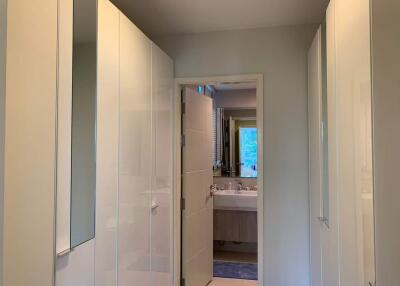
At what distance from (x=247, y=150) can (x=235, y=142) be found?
20 cm

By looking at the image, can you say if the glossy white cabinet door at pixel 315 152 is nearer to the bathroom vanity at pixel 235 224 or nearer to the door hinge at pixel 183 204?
the door hinge at pixel 183 204

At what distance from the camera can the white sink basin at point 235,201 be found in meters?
3.90

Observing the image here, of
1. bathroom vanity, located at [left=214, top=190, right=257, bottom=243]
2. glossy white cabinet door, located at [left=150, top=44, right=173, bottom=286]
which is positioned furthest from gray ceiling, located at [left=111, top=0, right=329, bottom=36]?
bathroom vanity, located at [left=214, top=190, right=257, bottom=243]

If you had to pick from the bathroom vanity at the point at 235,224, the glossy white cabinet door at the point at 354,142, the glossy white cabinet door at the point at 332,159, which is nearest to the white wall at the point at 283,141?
the glossy white cabinet door at the point at 332,159

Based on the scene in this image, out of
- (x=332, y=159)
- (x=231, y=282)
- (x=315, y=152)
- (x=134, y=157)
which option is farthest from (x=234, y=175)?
(x=332, y=159)

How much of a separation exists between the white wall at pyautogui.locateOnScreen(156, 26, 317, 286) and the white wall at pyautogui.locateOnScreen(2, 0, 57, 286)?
1.88m

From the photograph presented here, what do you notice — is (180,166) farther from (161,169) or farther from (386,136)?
(386,136)

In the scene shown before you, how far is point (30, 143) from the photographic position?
1.08m

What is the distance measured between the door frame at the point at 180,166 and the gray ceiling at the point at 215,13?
17.3 inches

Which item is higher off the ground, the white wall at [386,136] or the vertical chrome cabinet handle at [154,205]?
the white wall at [386,136]

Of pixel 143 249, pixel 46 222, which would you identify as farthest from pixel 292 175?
pixel 46 222

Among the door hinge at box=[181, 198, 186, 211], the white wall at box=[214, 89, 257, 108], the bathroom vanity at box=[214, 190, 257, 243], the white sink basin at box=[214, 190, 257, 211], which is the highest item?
the white wall at box=[214, 89, 257, 108]

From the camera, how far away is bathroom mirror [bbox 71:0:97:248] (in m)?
1.38

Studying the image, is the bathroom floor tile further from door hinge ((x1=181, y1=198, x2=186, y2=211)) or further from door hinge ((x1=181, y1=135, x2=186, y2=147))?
door hinge ((x1=181, y1=135, x2=186, y2=147))
